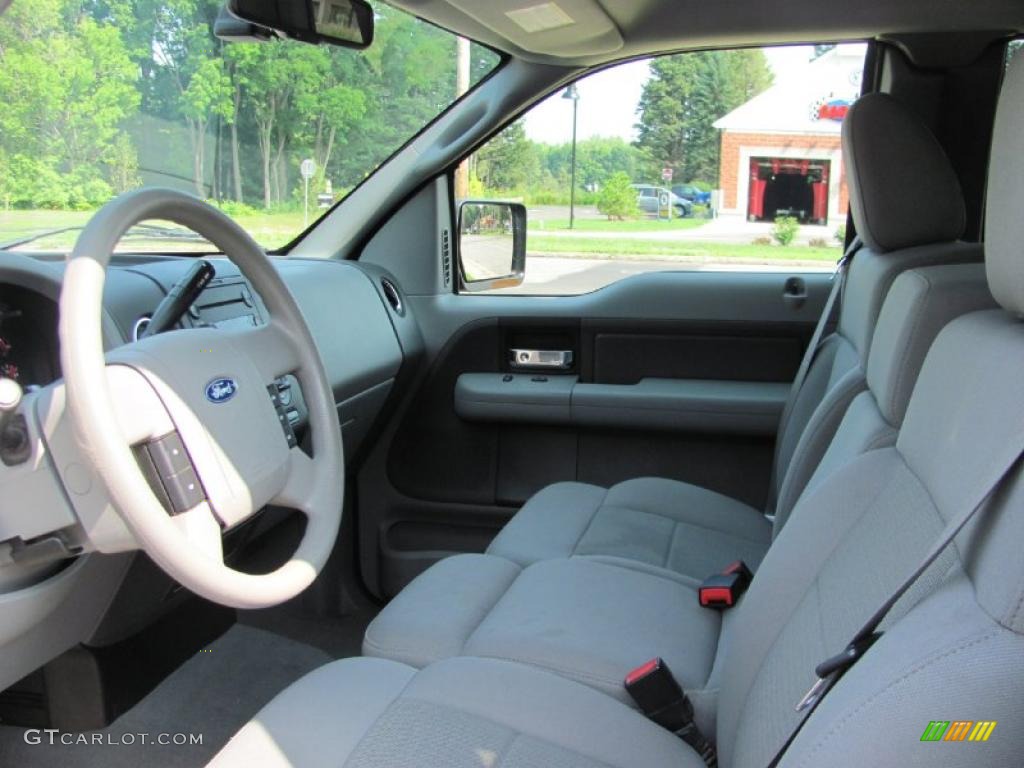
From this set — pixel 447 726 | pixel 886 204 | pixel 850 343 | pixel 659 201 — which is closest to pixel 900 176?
pixel 886 204

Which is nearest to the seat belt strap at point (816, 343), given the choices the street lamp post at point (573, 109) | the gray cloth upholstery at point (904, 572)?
the street lamp post at point (573, 109)

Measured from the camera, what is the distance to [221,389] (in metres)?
1.30

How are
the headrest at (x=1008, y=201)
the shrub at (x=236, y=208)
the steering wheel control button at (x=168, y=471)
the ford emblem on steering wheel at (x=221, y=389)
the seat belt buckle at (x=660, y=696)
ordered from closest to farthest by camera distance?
the headrest at (x=1008, y=201) < the steering wheel control button at (x=168, y=471) < the ford emblem on steering wheel at (x=221, y=389) < the seat belt buckle at (x=660, y=696) < the shrub at (x=236, y=208)

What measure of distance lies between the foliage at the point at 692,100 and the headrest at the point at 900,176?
0.71m

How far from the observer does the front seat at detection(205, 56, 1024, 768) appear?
32.0 inches

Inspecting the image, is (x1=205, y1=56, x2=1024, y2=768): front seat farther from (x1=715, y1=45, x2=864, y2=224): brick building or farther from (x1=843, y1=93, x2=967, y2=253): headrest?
(x1=715, y1=45, x2=864, y2=224): brick building

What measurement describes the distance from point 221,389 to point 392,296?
1.52m

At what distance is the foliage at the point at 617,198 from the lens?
2.75 m

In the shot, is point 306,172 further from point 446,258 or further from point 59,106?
point 59,106

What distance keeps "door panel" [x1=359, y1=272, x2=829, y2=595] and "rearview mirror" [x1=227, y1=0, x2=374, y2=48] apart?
1.03 meters

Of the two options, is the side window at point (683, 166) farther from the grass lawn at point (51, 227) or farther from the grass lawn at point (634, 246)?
the grass lawn at point (51, 227)

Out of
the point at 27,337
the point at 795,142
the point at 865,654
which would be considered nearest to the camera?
the point at 865,654

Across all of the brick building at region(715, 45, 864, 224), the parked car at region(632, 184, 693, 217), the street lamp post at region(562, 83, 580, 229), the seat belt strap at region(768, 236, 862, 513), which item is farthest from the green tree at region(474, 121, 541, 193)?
the seat belt strap at region(768, 236, 862, 513)

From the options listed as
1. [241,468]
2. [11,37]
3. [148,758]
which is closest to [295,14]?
[11,37]
